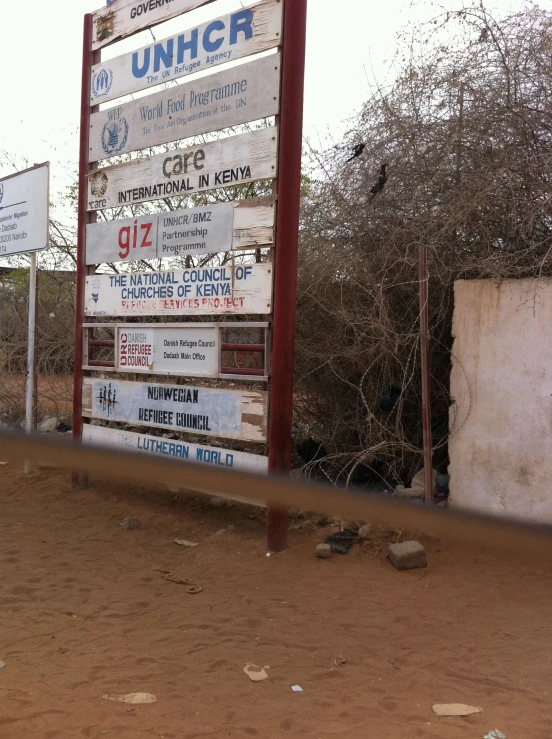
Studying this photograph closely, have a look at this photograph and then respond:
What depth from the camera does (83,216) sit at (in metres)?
7.12

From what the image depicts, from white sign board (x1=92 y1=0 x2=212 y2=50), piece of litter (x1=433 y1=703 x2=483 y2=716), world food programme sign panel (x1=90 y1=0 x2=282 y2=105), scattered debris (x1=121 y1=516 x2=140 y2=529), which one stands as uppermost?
white sign board (x1=92 y1=0 x2=212 y2=50)

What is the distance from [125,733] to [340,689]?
97cm

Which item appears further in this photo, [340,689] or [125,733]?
[340,689]

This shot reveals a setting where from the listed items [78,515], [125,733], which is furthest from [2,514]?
[125,733]

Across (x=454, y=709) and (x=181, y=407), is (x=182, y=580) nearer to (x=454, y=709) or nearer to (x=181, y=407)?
(x=181, y=407)

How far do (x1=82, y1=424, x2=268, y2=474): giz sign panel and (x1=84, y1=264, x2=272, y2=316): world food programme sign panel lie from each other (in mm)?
1049

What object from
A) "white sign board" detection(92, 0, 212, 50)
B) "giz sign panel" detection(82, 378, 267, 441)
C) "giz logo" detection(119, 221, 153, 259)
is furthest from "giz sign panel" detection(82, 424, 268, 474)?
"white sign board" detection(92, 0, 212, 50)

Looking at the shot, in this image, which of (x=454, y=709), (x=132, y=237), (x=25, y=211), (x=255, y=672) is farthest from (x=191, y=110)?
(x=454, y=709)

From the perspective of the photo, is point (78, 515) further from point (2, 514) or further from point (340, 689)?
point (340, 689)

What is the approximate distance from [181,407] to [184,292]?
0.93 m

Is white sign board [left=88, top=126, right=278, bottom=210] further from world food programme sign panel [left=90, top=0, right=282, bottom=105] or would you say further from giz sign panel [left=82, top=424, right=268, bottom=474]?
giz sign panel [left=82, top=424, right=268, bottom=474]

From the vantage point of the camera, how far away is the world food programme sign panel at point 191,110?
5426 millimetres

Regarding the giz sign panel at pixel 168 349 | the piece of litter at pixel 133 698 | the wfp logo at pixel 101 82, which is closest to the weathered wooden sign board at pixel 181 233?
the giz sign panel at pixel 168 349

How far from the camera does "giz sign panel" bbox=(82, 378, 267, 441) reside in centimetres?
545
